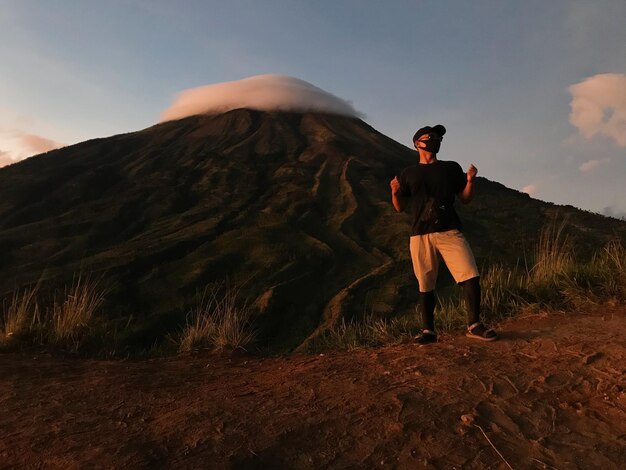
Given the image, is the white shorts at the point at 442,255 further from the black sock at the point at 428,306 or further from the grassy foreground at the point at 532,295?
the grassy foreground at the point at 532,295

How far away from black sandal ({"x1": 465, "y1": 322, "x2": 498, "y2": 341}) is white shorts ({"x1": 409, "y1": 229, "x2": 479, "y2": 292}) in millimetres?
416

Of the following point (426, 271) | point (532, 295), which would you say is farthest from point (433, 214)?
point (532, 295)

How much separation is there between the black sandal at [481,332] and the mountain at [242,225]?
1963 centimetres

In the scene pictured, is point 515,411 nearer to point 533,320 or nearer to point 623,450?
point 623,450

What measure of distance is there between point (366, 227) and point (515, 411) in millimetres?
32335

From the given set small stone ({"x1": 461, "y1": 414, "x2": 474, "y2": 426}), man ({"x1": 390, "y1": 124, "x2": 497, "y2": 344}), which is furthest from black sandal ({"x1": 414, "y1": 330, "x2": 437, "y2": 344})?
small stone ({"x1": 461, "y1": 414, "x2": 474, "y2": 426})

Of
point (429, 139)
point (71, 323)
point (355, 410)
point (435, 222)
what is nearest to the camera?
point (355, 410)

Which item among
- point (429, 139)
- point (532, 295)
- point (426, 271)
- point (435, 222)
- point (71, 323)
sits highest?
point (429, 139)

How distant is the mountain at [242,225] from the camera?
28578 millimetres

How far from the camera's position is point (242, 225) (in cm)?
3575

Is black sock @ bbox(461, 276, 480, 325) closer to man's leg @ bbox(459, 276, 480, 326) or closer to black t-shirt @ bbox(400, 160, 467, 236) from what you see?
man's leg @ bbox(459, 276, 480, 326)

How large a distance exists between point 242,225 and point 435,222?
31652mm

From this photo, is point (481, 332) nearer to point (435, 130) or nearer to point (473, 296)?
point (473, 296)

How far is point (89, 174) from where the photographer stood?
42.8 metres
